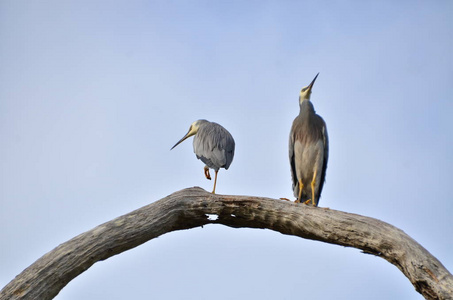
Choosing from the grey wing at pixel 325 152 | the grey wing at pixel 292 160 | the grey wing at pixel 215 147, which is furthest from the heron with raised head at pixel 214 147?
the grey wing at pixel 325 152

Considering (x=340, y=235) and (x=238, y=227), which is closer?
(x=340, y=235)

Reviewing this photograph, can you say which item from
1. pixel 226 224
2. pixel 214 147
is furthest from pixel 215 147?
pixel 226 224

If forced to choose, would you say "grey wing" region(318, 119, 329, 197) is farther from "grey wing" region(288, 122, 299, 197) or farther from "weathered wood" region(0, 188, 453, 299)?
"weathered wood" region(0, 188, 453, 299)

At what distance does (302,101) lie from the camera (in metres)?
6.90

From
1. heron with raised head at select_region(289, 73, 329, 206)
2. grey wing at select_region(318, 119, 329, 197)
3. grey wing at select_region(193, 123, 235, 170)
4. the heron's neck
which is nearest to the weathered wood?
grey wing at select_region(193, 123, 235, 170)

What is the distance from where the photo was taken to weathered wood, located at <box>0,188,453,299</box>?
3.86 m

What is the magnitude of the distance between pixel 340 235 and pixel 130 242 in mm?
1811

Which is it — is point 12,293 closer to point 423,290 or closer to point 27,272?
point 27,272

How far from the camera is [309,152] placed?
6168mm

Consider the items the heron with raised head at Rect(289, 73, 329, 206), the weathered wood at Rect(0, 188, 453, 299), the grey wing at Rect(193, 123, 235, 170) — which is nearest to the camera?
the weathered wood at Rect(0, 188, 453, 299)

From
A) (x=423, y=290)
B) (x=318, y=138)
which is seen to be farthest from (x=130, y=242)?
(x=318, y=138)

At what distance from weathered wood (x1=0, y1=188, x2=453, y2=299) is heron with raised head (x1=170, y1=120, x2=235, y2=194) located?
1363mm

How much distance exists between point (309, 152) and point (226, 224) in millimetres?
1747

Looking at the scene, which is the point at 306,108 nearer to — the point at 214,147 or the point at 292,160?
the point at 292,160
